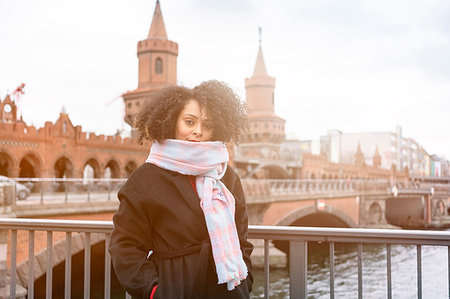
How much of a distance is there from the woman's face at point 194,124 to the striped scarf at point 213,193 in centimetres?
10

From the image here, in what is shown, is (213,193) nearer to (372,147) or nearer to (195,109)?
(195,109)

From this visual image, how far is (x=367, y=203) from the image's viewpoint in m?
39.9

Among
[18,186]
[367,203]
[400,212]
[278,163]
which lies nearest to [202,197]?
[18,186]

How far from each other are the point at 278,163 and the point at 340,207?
12091mm

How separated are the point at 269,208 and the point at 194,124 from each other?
22.9 m

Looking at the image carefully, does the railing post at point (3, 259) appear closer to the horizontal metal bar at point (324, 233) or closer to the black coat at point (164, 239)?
the horizontal metal bar at point (324, 233)

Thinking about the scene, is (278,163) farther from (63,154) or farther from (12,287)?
(12,287)

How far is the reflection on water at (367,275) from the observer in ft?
52.2

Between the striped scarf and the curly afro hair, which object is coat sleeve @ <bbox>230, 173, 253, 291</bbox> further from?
the curly afro hair

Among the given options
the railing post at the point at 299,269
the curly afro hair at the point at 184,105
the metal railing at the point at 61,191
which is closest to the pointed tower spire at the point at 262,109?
the metal railing at the point at 61,191

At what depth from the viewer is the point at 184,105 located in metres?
2.44

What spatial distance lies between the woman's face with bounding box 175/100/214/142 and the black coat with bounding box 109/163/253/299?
212mm

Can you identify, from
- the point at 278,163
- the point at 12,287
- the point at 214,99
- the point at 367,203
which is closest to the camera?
the point at 214,99

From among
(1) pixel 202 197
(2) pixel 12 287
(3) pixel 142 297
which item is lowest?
(2) pixel 12 287
